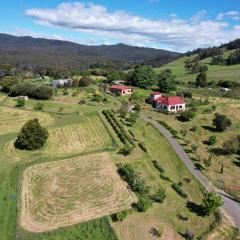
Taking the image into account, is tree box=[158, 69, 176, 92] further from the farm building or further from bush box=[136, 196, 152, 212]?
bush box=[136, 196, 152, 212]

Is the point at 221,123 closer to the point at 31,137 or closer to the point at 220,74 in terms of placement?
the point at 31,137

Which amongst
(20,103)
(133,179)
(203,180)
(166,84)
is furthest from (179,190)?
(166,84)

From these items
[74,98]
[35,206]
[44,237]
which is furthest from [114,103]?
[44,237]

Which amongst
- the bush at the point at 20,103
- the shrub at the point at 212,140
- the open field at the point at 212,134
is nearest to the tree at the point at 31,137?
the open field at the point at 212,134

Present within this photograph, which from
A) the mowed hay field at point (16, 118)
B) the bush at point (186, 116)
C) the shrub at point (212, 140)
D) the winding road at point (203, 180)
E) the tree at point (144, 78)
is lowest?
the mowed hay field at point (16, 118)

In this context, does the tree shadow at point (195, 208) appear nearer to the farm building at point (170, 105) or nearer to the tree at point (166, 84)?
the farm building at point (170, 105)

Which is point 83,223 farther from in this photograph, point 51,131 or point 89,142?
point 51,131
